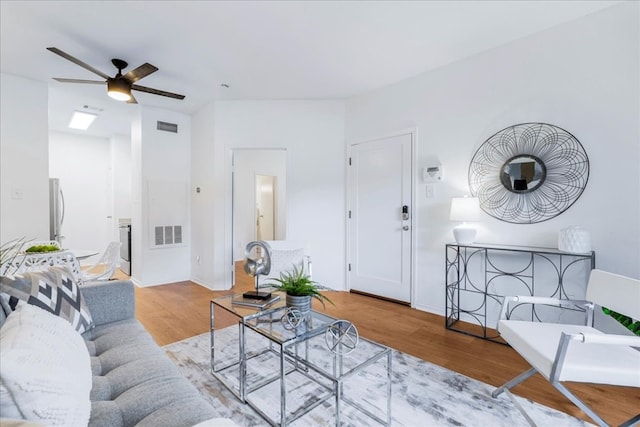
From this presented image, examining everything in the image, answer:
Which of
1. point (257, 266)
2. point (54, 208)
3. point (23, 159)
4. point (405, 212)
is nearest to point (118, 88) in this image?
point (23, 159)

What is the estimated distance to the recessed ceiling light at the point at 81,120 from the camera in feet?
15.4

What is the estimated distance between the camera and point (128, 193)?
600 cm

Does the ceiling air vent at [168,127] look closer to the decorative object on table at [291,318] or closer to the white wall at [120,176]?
the white wall at [120,176]

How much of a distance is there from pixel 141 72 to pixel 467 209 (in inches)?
128

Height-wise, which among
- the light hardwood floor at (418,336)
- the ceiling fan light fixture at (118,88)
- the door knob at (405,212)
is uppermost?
the ceiling fan light fixture at (118,88)

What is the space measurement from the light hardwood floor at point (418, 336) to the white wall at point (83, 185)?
2.74 meters

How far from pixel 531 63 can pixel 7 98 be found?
5.42 m

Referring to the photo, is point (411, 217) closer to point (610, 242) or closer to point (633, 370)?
point (610, 242)

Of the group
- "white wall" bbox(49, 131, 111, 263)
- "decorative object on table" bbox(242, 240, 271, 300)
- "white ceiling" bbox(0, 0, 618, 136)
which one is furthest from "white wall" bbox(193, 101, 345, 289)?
"white wall" bbox(49, 131, 111, 263)

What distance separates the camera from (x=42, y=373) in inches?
32.1

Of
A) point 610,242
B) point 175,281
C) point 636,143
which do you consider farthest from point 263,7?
point 175,281

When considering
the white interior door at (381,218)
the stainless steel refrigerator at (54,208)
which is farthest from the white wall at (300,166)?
the stainless steel refrigerator at (54,208)

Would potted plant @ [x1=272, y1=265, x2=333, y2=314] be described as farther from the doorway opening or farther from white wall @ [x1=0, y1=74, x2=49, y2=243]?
the doorway opening

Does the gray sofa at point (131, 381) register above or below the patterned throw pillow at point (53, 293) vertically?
below
